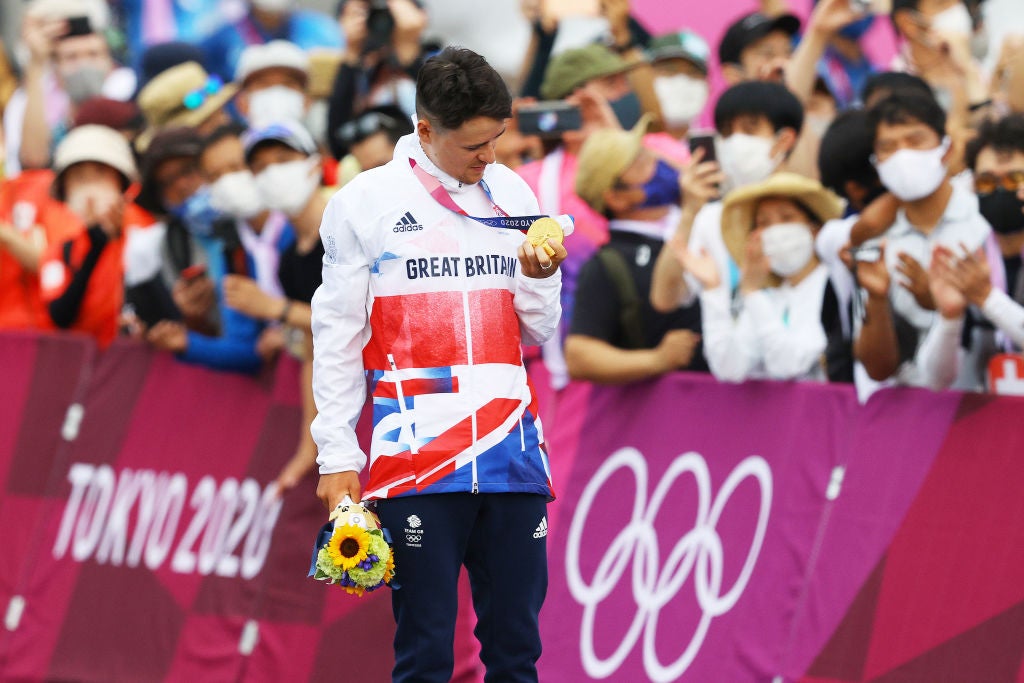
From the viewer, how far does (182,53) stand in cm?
1197

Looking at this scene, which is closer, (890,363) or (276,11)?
(890,363)

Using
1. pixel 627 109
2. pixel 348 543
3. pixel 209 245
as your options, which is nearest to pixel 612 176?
pixel 627 109

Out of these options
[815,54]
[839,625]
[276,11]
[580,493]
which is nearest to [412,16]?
[276,11]

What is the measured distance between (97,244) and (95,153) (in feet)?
2.83

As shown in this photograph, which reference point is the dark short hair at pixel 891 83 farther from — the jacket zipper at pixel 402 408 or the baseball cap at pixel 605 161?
the jacket zipper at pixel 402 408

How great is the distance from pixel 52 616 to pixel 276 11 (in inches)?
175

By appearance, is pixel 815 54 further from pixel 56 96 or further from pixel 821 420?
pixel 56 96

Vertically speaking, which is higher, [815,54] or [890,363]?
[815,54]

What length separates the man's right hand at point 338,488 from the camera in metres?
5.64

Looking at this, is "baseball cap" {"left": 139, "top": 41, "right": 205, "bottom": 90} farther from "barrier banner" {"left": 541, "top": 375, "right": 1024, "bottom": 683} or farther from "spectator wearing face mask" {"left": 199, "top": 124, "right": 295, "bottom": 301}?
"barrier banner" {"left": 541, "top": 375, "right": 1024, "bottom": 683}

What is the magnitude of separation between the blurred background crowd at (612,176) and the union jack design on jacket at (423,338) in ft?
6.01

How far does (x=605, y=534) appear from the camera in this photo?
7879mm

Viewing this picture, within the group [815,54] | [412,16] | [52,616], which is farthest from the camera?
[412,16]

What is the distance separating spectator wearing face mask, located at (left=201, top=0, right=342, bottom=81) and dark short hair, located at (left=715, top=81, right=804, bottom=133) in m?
4.45
